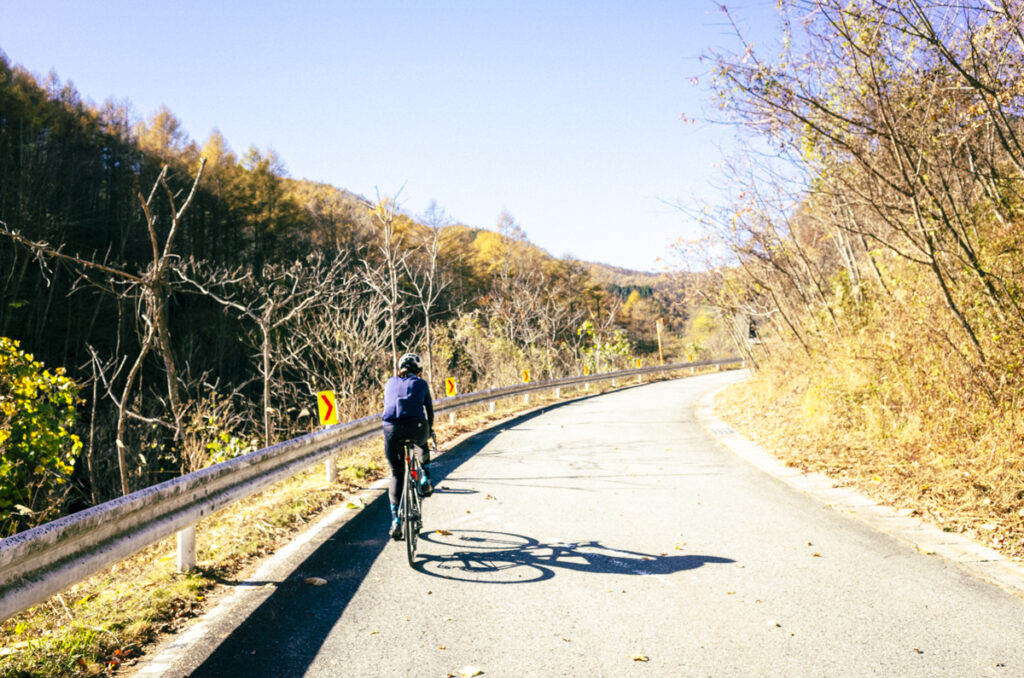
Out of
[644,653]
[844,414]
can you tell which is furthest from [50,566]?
[844,414]

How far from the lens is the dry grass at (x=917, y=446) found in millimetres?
6277

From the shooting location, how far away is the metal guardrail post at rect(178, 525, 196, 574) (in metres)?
5.01

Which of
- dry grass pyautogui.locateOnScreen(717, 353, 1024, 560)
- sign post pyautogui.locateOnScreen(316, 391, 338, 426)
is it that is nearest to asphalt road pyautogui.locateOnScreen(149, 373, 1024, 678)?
dry grass pyautogui.locateOnScreen(717, 353, 1024, 560)

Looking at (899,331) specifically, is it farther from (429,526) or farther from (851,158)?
(429,526)

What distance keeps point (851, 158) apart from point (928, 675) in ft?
26.9

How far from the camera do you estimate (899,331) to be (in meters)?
9.55

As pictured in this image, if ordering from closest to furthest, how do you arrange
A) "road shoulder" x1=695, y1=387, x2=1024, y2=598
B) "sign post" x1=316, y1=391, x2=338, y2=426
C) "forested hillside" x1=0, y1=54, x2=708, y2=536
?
"road shoulder" x1=695, y1=387, x2=1024, y2=598 < "sign post" x1=316, y1=391, x2=338, y2=426 < "forested hillside" x1=0, y1=54, x2=708, y2=536

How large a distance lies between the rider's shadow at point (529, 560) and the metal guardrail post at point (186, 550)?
1791 mm

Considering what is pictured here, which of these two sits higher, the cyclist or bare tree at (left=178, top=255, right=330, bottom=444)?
bare tree at (left=178, top=255, right=330, bottom=444)

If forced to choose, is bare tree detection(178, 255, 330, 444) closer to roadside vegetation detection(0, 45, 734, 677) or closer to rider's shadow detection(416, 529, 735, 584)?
roadside vegetation detection(0, 45, 734, 677)

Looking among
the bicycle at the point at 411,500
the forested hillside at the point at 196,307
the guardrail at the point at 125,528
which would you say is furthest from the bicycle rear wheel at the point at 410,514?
the forested hillside at the point at 196,307

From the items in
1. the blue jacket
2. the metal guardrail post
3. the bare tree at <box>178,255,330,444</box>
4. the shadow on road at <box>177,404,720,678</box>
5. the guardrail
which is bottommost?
the shadow on road at <box>177,404,720,678</box>

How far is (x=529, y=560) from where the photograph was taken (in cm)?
542

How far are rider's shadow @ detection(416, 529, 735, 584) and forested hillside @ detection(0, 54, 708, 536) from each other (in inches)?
170
